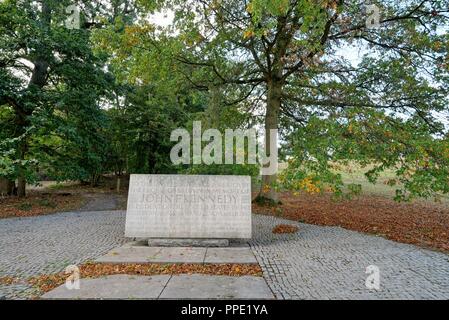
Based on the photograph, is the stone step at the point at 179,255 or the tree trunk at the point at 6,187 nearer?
the stone step at the point at 179,255

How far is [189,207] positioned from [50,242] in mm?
3615

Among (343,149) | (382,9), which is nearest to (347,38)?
(382,9)

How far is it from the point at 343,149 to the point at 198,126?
8090 millimetres

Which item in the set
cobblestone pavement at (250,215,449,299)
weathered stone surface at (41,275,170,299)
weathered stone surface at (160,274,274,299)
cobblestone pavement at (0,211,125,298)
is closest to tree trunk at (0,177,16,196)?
cobblestone pavement at (0,211,125,298)

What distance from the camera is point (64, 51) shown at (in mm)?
14781

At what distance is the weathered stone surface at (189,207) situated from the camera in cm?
802

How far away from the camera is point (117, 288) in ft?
16.0

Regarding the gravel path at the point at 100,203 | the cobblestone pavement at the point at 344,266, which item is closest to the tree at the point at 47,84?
the gravel path at the point at 100,203

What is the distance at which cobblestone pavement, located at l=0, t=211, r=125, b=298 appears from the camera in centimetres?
595

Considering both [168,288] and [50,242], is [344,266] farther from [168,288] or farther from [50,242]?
[50,242]

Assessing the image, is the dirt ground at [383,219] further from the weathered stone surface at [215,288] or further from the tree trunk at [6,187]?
the tree trunk at [6,187]

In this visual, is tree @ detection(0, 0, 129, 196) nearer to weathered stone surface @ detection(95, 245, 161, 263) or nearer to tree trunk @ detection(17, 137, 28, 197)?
tree trunk @ detection(17, 137, 28, 197)

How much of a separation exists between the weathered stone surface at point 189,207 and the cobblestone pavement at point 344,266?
0.90 meters

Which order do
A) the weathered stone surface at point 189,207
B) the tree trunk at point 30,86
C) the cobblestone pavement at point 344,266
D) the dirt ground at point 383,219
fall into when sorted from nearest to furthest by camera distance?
the cobblestone pavement at point 344,266
the weathered stone surface at point 189,207
the dirt ground at point 383,219
the tree trunk at point 30,86
